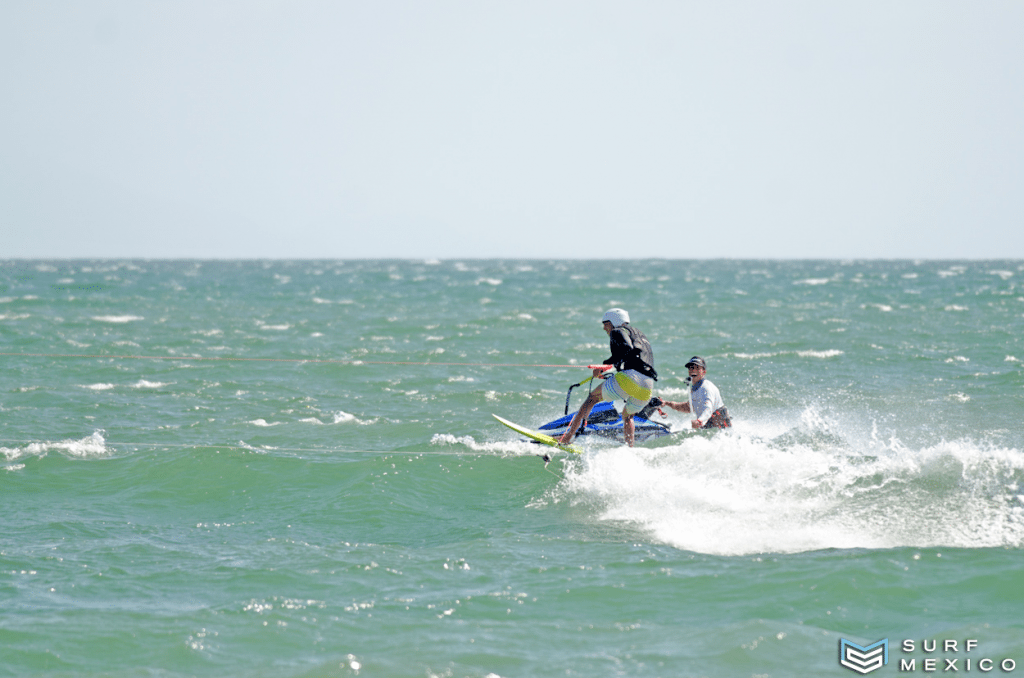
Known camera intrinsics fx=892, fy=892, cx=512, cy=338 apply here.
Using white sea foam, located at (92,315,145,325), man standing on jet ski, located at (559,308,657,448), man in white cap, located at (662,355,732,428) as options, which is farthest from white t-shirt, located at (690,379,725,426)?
white sea foam, located at (92,315,145,325)

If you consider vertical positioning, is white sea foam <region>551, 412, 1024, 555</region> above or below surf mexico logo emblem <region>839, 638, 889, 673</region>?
above

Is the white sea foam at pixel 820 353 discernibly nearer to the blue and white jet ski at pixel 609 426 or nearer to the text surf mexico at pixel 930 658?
the blue and white jet ski at pixel 609 426

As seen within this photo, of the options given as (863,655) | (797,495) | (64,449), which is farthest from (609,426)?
(64,449)

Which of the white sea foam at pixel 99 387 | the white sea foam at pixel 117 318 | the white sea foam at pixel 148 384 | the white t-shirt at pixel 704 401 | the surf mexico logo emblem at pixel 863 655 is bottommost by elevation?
the white sea foam at pixel 99 387

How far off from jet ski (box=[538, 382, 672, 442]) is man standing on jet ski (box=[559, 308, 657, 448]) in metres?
0.77

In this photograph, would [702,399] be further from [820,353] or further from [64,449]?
[820,353]

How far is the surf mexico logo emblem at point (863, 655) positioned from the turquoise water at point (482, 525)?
0.11 metres

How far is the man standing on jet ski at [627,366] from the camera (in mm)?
11242

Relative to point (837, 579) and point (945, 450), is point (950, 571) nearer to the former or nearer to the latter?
point (837, 579)

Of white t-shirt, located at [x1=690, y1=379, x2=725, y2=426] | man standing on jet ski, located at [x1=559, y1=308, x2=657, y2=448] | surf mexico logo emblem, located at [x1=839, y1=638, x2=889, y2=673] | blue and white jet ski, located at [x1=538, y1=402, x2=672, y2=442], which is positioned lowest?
surf mexico logo emblem, located at [x1=839, y1=638, x2=889, y2=673]

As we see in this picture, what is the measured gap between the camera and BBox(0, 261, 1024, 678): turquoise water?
6.52m

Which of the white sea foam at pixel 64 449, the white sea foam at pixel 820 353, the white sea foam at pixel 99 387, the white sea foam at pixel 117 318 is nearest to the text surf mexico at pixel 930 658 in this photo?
the white sea foam at pixel 64 449

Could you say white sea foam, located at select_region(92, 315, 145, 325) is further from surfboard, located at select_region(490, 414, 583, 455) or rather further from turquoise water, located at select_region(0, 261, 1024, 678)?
surfboard, located at select_region(490, 414, 583, 455)

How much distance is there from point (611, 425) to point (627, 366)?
1353mm
